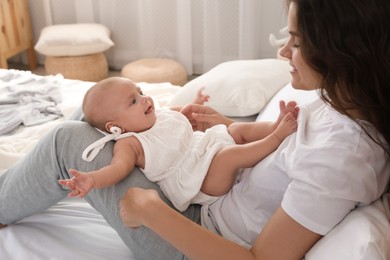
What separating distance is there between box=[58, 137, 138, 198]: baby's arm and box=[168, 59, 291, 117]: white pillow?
67 cm

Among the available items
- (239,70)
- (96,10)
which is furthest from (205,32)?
(239,70)

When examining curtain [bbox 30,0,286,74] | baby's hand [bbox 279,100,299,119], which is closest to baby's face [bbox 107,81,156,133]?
baby's hand [bbox 279,100,299,119]

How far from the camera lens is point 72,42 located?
133 inches

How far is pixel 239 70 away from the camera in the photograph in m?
1.99

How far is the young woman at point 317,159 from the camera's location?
0.89 metres

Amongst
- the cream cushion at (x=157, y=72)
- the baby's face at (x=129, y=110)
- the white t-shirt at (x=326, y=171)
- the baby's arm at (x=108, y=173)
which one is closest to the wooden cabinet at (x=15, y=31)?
the cream cushion at (x=157, y=72)

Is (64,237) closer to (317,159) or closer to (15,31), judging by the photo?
(317,159)

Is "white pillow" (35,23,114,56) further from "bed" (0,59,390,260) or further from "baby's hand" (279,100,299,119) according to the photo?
"baby's hand" (279,100,299,119)


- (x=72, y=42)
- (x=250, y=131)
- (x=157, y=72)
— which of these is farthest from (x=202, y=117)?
(x=72, y=42)

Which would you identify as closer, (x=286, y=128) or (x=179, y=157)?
(x=286, y=128)

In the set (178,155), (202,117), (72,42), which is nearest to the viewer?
(178,155)

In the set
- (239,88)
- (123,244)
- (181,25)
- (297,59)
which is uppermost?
(297,59)

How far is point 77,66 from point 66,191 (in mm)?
2286

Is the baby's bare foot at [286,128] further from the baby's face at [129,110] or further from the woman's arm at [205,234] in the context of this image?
the baby's face at [129,110]
